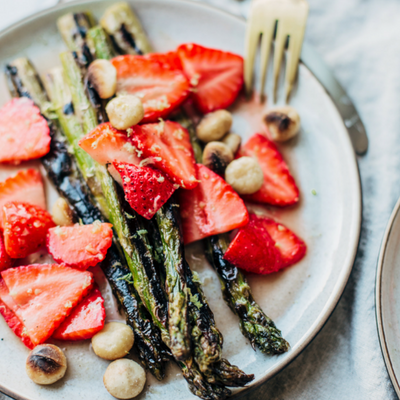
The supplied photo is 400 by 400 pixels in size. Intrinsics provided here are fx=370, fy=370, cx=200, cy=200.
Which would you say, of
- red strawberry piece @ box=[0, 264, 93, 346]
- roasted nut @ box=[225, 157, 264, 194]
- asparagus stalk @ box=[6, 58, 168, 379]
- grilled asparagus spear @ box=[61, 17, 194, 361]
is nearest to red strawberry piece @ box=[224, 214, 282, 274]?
roasted nut @ box=[225, 157, 264, 194]

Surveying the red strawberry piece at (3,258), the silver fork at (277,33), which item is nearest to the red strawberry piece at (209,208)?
the silver fork at (277,33)

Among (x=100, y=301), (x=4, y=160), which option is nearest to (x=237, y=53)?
(x=4, y=160)

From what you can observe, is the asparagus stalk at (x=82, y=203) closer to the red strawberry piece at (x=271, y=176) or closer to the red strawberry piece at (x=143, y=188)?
the red strawberry piece at (x=143, y=188)

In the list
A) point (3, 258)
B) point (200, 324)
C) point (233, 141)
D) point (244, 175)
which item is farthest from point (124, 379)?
point (233, 141)

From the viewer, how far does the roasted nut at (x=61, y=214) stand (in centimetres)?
229

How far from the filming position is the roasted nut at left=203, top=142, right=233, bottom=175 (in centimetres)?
242

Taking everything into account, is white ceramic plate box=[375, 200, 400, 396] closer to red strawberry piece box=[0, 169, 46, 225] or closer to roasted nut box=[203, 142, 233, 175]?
roasted nut box=[203, 142, 233, 175]

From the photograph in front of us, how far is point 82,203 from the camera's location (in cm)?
235

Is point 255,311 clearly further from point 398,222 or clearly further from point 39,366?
point 39,366

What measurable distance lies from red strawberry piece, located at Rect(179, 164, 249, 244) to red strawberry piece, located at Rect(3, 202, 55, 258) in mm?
871

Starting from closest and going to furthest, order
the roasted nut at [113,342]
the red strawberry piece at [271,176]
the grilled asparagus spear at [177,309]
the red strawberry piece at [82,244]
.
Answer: the grilled asparagus spear at [177,309] → the roasted nut at [113,342] → the red strawberry piece at [82,244] → the red strawberry piece at [271,176]

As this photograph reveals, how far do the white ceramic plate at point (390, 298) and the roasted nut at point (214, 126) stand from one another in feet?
4.03

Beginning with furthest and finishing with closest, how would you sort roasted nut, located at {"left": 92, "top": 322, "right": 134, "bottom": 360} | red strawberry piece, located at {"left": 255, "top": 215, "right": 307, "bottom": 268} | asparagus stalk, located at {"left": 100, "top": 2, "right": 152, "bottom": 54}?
asparagus stalk, located at {"left": 100, "top": 2, "right": 152, "bottom": 54} → red strawberry piece, located at {"left": 255, "top": 215, "right": 307, "bottom": 268} → roasted nut, located at {"left": 92, "top": 322, "right": 134, "bottom": 360}

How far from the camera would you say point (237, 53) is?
9.39 ft
